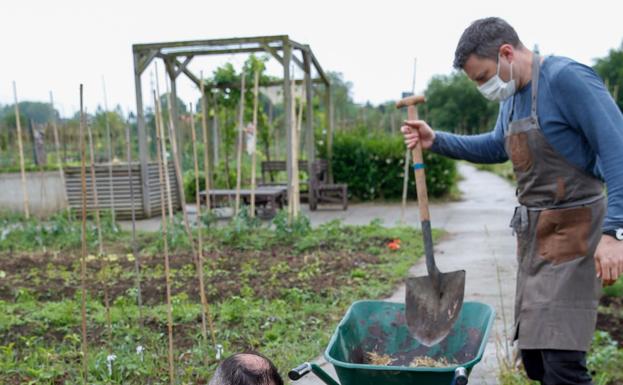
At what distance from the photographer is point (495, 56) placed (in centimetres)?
229

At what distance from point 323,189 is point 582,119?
9.78 metres

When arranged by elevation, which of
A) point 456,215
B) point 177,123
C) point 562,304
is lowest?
point 456,215

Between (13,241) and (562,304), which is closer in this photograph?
(562,304)

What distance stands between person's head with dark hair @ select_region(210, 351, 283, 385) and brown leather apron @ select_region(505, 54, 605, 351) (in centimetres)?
117

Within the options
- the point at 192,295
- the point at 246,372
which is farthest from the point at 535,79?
the point at 192,295

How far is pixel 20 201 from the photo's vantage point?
1158 centimetres

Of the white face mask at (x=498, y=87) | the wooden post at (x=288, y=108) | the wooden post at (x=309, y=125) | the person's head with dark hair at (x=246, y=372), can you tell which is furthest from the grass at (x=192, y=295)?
the wooden post at (x=309, y=125)

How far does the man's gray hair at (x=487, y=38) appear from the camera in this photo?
228 centimetres

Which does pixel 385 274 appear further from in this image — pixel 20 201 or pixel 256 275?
pixel 20 201

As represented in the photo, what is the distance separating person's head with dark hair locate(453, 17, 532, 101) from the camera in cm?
228

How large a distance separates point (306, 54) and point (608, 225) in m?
9.13

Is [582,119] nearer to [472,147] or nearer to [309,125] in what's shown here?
[472,147]

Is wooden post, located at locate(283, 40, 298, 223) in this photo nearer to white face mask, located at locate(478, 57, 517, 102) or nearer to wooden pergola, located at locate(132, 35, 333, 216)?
wooden pergola, located at locate(132, 35, 333, 216)

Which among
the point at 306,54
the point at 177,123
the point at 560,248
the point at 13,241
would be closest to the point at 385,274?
the point at 560,248
